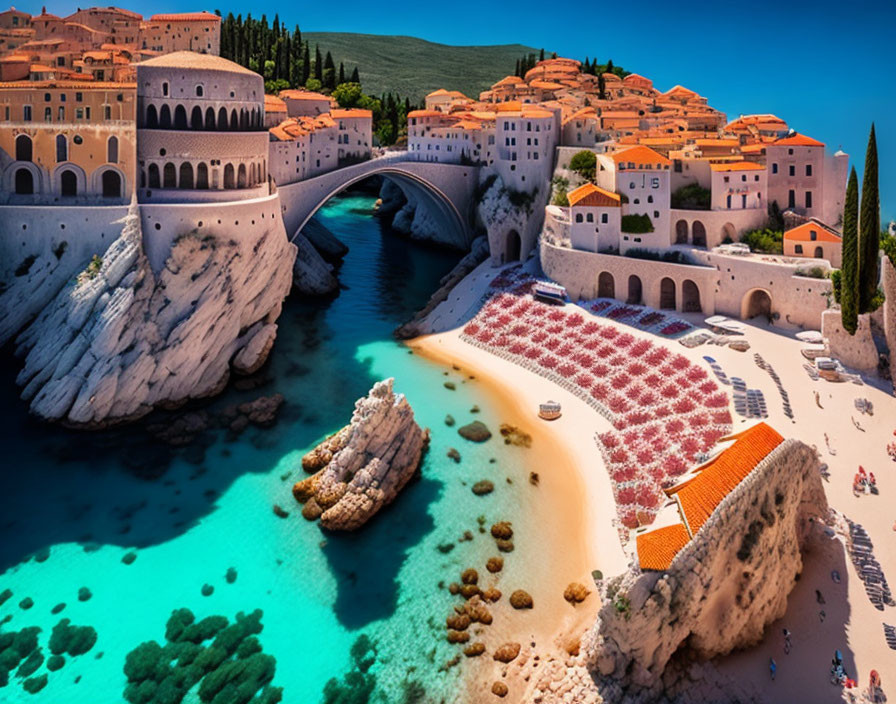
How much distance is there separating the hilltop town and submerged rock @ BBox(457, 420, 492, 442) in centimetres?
400

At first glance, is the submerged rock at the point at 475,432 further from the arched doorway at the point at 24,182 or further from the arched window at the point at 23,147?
the arched window at the point at 23,147

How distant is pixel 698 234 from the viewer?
48.2 meters

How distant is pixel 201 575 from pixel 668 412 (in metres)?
24.6

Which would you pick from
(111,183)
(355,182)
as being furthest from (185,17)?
(111,183)

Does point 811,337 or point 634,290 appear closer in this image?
point 811,337

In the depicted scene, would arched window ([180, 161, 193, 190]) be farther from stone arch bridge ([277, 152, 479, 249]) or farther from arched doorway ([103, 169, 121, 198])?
stone arch bridge ([277, 152, 479, 249])

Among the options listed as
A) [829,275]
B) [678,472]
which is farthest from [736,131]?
[678,472]

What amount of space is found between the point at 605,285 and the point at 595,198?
6.73 m

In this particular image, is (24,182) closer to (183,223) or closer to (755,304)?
(183,223)

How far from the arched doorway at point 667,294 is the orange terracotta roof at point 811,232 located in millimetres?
8042

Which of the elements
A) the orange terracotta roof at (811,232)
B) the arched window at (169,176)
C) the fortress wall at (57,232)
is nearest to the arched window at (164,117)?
the arched window at (169,176)

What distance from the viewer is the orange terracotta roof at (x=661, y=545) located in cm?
2023

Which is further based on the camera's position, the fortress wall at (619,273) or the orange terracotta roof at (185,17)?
the orange terracotta roof at (185,17)

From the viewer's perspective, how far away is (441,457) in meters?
34.8
